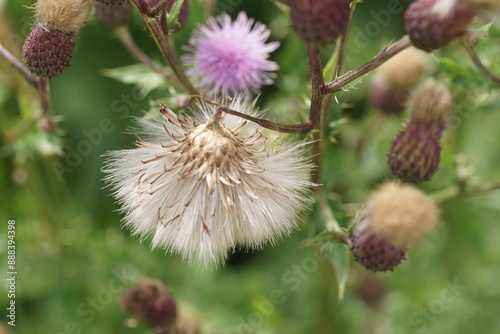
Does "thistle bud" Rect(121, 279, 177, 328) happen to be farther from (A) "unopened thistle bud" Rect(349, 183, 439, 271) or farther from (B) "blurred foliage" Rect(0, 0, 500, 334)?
(A) "unopened thistle bud" Rect(349, 183, 439, 271)

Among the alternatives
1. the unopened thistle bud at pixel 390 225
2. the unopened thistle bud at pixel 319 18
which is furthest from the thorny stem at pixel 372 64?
the unopened thistle bud at pixel 390 225

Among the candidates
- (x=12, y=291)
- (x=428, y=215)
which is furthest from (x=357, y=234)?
(x=12, y=291)

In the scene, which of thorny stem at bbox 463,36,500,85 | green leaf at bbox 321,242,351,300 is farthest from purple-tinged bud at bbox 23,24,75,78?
thorny stem at bbox 463,36,500,85

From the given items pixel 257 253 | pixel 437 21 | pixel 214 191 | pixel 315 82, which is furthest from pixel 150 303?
pixel 257 253

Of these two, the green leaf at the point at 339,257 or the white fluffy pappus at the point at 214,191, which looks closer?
the white fluffy pappus at the point at 214,191

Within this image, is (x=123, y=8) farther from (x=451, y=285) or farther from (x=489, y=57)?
(x=451, y=285)

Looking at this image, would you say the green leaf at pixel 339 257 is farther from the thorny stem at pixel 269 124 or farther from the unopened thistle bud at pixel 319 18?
the unopened thistle bud at pixel 319 18
